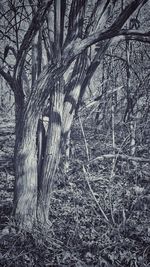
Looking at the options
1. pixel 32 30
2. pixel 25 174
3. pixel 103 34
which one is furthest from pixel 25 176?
pixel 103 34

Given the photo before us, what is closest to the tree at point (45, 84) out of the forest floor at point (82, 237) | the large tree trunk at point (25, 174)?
the large tree trunk at point (25, 174)

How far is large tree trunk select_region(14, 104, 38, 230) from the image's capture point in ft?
13.5

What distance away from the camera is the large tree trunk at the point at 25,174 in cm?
410

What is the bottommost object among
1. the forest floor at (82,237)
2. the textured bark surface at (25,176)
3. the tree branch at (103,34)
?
the forest floor at (82,237)

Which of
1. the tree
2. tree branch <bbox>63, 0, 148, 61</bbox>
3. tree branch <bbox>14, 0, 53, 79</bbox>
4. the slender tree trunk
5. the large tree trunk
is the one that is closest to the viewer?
tree branch <bbox>63, 0, 148, 61</bbox>

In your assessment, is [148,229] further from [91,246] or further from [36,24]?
[36,24]

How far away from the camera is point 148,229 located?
4469 mm

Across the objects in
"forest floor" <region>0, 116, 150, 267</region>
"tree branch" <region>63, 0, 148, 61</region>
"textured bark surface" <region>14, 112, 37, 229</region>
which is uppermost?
"tree branch" <region>63, 0, 148, 61</region>

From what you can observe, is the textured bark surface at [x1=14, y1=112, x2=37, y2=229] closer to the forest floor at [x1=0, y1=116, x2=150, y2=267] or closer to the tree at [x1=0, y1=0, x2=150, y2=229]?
the tree at [x1=0, y1=0, x2=150, y2=229]

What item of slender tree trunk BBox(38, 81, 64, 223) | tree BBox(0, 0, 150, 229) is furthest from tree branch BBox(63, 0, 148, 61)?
slender tree trunk BBox(38, 81, 64, 223)

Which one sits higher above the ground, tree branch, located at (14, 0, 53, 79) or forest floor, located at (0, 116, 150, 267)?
tree branch, located at (14, 0, 53, 79)

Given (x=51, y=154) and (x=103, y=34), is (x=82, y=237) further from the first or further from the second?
(x=103, y=34)

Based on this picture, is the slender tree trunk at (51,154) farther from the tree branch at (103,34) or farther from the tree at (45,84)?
the tree branch at (103,34)

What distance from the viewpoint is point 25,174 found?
416 centimetres
